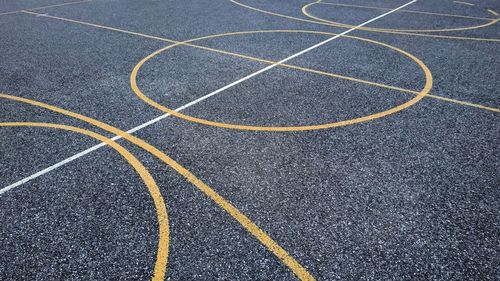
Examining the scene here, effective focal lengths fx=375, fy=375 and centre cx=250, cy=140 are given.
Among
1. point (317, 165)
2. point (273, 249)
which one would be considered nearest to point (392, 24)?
point (317, 165)

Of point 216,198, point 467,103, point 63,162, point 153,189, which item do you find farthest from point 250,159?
point 467,103

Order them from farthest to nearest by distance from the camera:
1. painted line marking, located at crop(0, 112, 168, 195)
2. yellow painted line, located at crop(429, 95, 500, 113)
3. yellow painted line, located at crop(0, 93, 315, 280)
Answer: yellow painted line, located at crop(429, 95, 500, 113), painted line marking, located at crop(0, 112, 168, 195), yellow painted line, located at crop(0, 93, 315, 280)

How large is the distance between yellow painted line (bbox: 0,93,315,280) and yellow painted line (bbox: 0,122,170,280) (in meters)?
0.25

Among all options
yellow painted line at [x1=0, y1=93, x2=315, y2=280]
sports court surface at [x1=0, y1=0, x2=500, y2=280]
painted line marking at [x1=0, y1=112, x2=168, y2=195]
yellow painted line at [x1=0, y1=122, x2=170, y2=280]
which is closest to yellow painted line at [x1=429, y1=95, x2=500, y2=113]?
sports court surface at [x1=0, y1=0, x2=500, y2=280]

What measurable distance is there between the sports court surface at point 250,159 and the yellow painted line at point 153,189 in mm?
19

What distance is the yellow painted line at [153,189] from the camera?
3635 mm

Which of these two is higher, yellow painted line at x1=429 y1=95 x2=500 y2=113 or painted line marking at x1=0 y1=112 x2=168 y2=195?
yellow painted line at x1=429 y1=95 x2=500 y2=113

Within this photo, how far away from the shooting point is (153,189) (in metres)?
4.59

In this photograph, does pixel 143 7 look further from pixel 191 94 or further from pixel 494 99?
pixel 494 99

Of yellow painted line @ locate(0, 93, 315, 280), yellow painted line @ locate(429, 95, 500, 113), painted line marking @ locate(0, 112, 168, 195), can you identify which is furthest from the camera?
yellow painted line @ locate(429, 95, 500, 113)

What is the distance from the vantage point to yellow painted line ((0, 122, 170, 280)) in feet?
11.9

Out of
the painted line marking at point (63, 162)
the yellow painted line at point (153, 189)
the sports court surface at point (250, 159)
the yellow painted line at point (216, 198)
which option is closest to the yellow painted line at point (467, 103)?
the sports court surface at point (250, 159)

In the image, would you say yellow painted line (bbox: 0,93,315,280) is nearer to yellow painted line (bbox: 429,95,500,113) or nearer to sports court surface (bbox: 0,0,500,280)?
sports court surface (bbox: 0,0,500,280)

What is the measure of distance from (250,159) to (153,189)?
1384 millimetres
